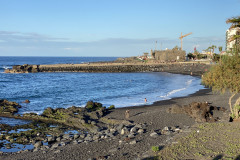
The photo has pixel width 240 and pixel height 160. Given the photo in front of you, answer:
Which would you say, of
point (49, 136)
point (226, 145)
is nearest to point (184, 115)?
point (226, 145)

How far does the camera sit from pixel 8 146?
1611 centimetres

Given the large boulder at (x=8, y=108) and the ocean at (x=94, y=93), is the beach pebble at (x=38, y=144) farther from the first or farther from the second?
the large boulder at (x=8, y=108)

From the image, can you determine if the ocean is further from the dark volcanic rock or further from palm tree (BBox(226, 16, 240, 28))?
palm tree (BBox(226, 16, 240, 28))

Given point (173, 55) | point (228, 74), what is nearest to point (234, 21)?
point (228, 74)

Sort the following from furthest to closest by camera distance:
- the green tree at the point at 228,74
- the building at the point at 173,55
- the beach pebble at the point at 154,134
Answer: the building at the point at 173,55, the green tree at the point at 228,74, the beach pebble at the point at 154,134

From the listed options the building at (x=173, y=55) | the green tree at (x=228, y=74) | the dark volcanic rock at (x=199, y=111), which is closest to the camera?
the green tree at (x=228, y=74)

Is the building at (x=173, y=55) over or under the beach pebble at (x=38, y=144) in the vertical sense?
over

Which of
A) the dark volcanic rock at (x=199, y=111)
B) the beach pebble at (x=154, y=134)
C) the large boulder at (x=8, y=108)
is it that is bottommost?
the large boulder at (x=8, y=108)

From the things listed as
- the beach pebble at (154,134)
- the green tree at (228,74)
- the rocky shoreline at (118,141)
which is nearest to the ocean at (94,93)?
the rocky shoreline at (118,141)

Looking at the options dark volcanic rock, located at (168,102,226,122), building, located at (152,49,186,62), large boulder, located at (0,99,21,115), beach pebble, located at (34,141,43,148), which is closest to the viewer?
beach pebble, located at (34,141,43,148)

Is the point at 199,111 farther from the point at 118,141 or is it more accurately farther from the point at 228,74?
the point at 118,141

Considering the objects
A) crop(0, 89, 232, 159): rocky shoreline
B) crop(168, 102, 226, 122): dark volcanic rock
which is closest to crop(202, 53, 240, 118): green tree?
crop(168, 102, 226, 122): dark volcanic rock

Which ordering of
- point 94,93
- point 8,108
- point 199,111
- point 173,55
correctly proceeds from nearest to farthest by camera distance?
point 199,111 → point 8,108 → point 94,93 → point 173,55

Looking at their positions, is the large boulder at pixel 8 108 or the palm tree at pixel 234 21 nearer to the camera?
the palm tree at pixel 234 21
